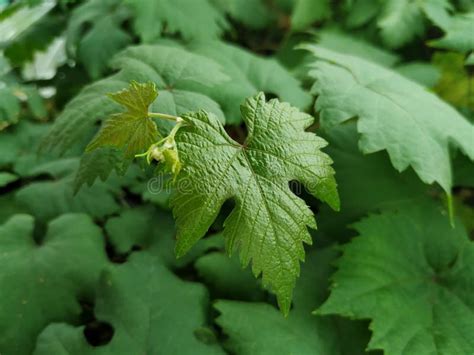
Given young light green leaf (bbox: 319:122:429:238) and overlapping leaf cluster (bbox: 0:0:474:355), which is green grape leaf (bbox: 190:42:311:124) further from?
young light green leaf (bbox: 319:122:429:238)

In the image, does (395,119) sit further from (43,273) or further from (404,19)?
(43,273)

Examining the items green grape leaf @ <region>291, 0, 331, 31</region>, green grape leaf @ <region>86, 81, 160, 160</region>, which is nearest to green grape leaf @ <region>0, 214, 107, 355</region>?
green grape leaf @ <region>86, 81, 160, 160</region>

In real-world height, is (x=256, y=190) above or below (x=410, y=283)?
above

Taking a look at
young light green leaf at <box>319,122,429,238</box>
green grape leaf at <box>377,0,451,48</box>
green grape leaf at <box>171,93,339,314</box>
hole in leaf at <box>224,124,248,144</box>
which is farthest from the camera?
green grape leaf at <box>377,0,451,48</box>

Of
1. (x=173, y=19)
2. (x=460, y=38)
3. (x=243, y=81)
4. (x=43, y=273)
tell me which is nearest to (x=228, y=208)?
(x=243, y=81)

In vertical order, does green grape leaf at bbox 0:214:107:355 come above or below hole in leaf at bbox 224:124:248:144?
below

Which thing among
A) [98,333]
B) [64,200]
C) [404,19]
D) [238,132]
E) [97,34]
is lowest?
[98,333]

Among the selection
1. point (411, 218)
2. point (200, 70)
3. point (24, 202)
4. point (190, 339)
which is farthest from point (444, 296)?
point (24, 202)
